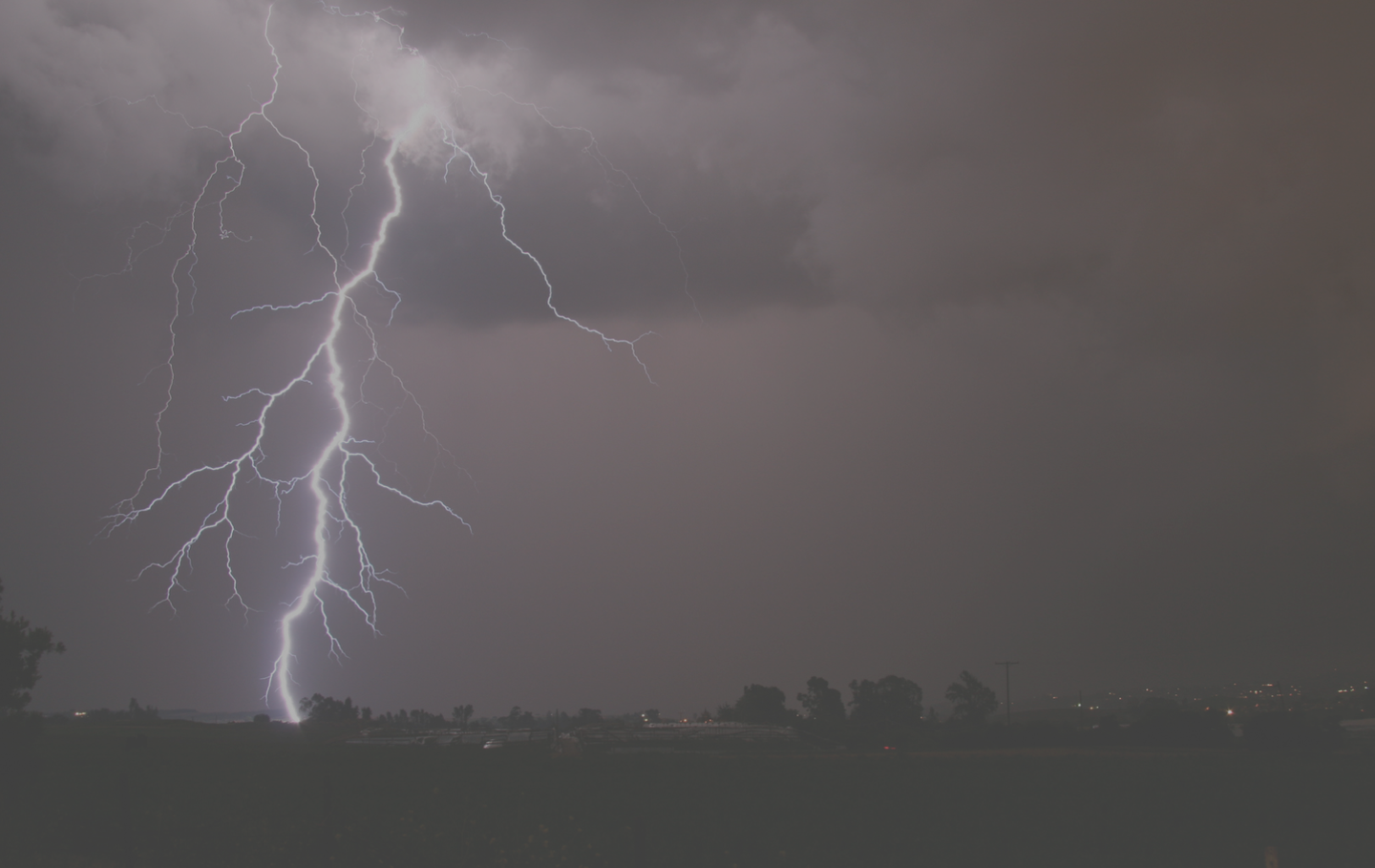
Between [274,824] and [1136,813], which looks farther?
[1136,813]

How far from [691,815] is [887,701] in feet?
237

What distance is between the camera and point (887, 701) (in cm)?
7981

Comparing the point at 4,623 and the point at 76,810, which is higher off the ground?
the point at 4,623

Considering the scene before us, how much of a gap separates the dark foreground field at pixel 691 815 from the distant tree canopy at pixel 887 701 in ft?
188

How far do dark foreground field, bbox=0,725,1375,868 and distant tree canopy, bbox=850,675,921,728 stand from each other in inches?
2255

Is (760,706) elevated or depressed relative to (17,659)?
depressed

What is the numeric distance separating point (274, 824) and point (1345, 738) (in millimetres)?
45329

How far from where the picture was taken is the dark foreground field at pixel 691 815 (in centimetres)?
931

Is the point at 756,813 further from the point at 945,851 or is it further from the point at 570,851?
the point at 570,851

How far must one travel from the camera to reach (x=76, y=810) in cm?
1133

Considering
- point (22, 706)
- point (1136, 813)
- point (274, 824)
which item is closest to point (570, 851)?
point (274, 824)

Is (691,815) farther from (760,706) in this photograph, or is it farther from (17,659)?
(760,706)

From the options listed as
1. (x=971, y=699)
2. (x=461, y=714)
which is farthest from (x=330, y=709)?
(x=971, y=699)

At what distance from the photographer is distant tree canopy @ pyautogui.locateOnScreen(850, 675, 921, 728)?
78062 millimetres
